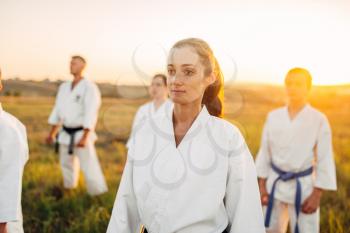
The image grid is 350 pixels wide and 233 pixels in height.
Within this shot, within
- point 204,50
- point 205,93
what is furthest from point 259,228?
point 204,50

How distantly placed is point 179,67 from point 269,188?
2623 millimetres

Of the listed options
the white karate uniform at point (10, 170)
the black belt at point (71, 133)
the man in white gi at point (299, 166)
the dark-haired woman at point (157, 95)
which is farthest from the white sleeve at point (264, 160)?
the black belt at point (71, 133)

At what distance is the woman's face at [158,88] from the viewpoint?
20.2ft

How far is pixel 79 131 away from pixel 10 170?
443 cm

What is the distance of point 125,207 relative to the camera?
7.66 ft

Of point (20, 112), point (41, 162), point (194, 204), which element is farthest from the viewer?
point (20, 112)

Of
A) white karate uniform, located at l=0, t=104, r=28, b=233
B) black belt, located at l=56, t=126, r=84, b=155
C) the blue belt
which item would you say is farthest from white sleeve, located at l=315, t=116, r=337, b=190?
black belt, located at l=56, t=126, r=84, b=155

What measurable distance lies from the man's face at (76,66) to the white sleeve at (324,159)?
4449 millimetres

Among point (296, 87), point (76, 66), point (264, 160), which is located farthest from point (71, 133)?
point (296, 87)

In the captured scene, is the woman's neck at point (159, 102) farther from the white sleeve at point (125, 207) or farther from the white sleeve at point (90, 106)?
the white sleeve at point (125, 207)

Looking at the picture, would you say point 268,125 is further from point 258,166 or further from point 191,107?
point 191,107

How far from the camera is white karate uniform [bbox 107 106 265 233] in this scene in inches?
84.1

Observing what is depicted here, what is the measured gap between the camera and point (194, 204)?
2.13 m

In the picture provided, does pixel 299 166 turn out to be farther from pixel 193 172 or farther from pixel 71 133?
pixel 71 133
